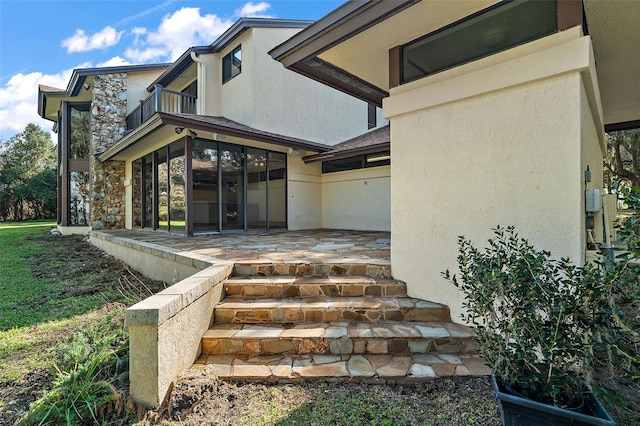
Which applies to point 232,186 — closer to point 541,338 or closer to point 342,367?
point 342,367

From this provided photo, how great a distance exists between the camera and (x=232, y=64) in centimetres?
1041

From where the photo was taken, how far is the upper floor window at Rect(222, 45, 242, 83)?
10.1 m

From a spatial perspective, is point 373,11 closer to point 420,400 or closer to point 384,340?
point 384,340

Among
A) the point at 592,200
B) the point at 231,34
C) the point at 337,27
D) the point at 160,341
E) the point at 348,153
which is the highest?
the point at 231,34

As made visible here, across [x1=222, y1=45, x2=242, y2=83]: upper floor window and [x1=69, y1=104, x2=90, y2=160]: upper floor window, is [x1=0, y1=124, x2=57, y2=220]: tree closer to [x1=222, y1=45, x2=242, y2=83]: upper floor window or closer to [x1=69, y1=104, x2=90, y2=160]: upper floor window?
[x1=69, y1=104, x2=90, y2=160]: upper floor window

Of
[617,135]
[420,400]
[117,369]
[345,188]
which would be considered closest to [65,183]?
[345,188]

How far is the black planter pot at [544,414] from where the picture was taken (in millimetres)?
1552

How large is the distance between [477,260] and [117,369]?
2.99 metres

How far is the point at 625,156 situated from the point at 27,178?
38341 mm

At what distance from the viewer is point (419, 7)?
297cm

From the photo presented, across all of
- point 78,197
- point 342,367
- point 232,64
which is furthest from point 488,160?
point 78,197

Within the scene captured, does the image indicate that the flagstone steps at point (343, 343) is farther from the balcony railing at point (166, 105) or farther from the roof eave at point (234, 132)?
the balcony railing at point (166, 105)

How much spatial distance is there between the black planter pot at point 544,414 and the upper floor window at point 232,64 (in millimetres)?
10878

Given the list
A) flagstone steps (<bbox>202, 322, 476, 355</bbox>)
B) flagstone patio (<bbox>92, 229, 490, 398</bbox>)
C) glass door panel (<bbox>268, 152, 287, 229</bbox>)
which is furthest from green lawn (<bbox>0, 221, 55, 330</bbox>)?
glass door panel (<bbox>268, 152, 287, 229</bbox>)
